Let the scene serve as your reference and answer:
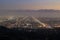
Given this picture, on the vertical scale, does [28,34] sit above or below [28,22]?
below

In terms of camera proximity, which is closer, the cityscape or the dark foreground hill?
the dark foreground hill

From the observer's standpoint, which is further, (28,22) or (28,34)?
(28,22)

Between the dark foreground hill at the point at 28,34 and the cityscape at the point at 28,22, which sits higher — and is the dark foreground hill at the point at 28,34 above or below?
below

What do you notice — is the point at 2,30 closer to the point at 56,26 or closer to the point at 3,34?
the point at 3,34

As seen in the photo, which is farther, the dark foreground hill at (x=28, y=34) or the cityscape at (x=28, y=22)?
the cityscape at (x=28, y=22)

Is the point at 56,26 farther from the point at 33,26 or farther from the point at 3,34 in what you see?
the point at 3,34

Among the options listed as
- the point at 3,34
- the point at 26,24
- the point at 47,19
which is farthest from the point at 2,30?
the point at 47,19

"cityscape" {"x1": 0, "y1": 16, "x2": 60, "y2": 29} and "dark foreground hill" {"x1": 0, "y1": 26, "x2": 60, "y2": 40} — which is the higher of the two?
"cityscape" {"x1": 0, "y1": 16, "x2": 60, "y2": 29}

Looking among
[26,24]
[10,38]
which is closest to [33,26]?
[26,24]

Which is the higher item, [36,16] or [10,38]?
[36,16]
